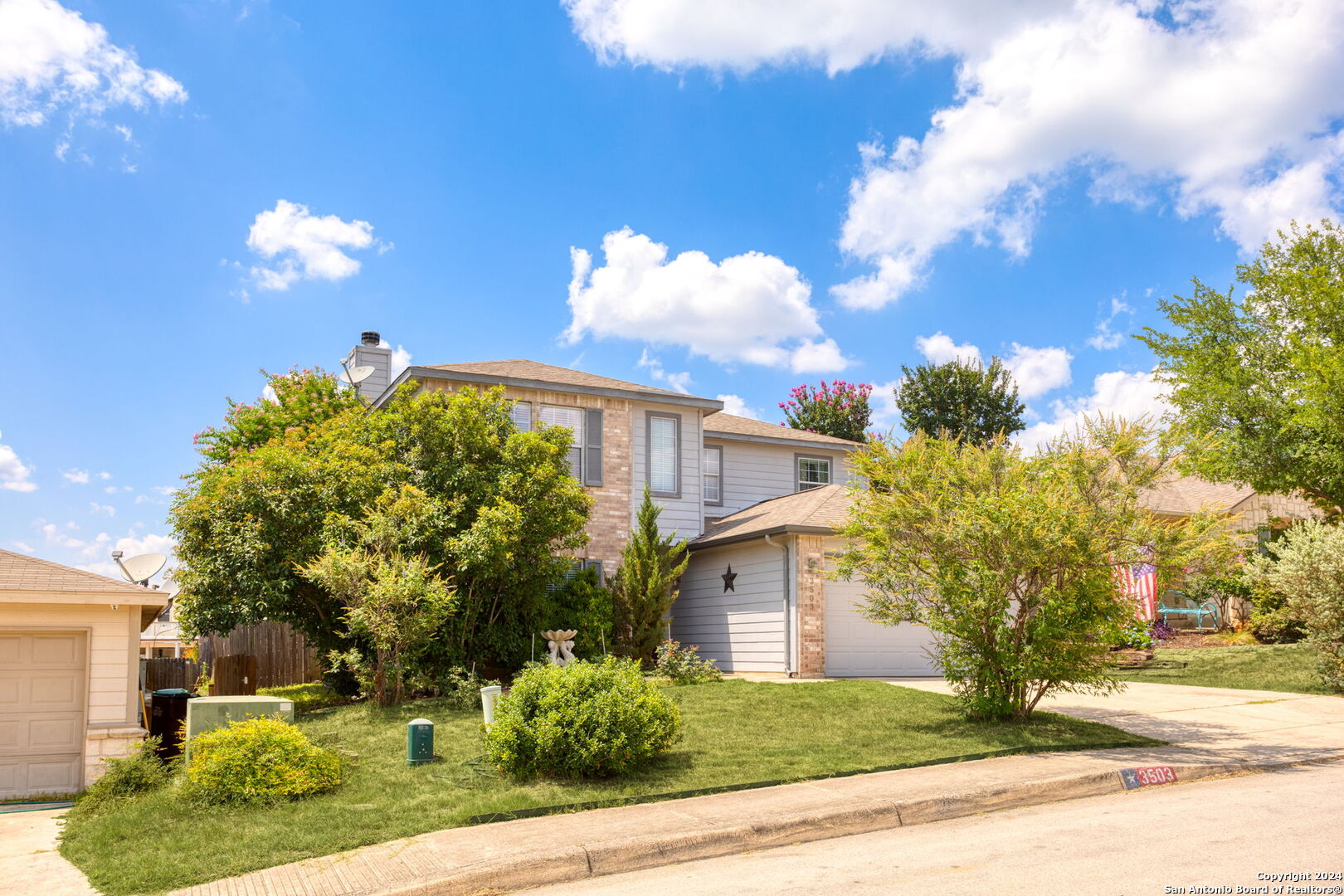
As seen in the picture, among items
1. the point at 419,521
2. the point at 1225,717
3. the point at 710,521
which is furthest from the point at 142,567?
the point at 1225,717

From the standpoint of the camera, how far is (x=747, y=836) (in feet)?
25.2

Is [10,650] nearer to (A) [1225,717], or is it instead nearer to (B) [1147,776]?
(B) [1147,776]

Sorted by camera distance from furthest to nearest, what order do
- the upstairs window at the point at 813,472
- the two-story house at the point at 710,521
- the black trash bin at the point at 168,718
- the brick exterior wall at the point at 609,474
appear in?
1. the upstairs window at the point at 813,472
2. the brick exterior wall at the point at 609,474
3. the two-story house at the point at 710,521
4. the black trash bin at the point at 168,718

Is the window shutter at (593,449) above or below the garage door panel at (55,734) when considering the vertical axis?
above

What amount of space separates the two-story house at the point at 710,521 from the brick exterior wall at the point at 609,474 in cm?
2

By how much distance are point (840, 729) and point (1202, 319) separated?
21.0 m

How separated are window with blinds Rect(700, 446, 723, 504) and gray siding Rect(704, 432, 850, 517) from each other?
0.12 m

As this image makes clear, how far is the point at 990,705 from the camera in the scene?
11938mm

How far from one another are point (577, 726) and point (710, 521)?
14380mm

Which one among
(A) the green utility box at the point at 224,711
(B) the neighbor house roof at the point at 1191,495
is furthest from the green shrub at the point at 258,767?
(B) the neighbor house roof at the point at 1191,495

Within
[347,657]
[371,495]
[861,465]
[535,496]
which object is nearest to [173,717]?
[347,657]

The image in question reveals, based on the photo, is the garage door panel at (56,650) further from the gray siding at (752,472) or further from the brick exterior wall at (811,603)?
the gray siding at (752,472)

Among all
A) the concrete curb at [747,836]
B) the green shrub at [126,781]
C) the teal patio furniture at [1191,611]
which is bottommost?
the green shrub at [126,781]

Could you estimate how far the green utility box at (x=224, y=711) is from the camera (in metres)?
11.0
